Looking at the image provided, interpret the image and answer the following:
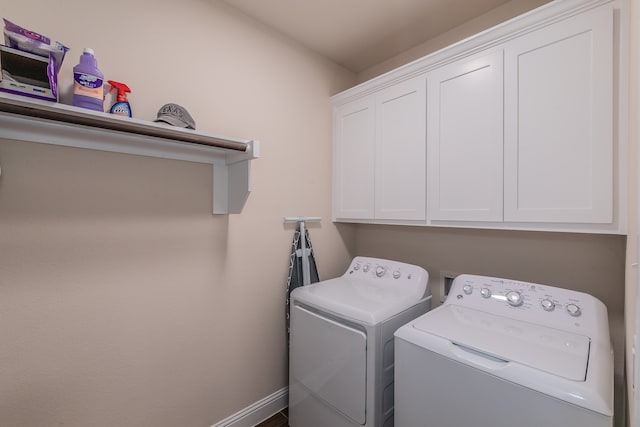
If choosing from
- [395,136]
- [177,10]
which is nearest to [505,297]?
[395,136]

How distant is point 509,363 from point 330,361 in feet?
2.74

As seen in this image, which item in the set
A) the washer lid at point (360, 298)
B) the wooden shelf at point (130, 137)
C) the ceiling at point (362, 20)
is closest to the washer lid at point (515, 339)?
the washer lid at point (360, 298)

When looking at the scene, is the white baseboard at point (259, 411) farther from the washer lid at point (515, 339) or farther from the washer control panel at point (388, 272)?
the washer lid at point (515, 339)

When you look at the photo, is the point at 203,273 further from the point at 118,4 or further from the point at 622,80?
the point at 622,80

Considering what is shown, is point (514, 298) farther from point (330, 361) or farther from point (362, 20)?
point (362, 20)

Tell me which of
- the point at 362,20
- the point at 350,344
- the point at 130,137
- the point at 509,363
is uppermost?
the point at 362,20

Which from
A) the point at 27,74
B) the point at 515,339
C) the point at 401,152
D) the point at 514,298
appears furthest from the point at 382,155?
the point at 27,74

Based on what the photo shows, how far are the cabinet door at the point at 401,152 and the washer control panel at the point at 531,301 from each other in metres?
0.49

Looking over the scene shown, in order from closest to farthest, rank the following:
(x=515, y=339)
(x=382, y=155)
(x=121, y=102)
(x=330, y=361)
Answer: (x=515, y=339)
(x=121, y=102)
(x=330, y=361)
(x=382, y=155)

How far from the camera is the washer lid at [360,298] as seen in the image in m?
1.34

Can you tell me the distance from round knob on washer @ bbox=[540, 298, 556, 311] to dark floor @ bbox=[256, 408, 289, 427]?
1.66 metres

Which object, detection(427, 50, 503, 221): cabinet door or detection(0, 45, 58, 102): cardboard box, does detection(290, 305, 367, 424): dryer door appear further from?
detection(0, 45, 58, 102): cardboard box

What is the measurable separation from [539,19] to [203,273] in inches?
82.4

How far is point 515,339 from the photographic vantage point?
106 cm
